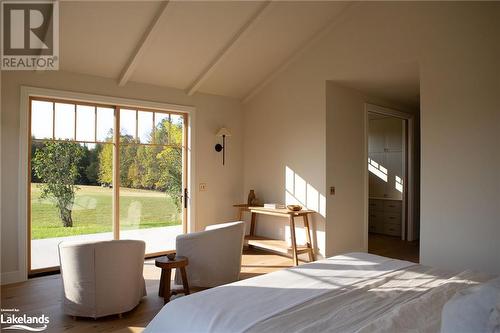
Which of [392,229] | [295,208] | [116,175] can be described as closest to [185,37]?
[116,175]

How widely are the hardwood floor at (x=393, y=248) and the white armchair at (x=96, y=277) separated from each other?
3.85 metres

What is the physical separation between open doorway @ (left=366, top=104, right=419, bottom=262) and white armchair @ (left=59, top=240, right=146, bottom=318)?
14.0 ft

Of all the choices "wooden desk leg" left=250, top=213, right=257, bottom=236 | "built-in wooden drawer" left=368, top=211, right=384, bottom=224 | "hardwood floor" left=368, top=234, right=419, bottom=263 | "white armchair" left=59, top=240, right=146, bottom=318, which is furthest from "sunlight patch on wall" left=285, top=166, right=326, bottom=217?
"white armchair" left=59, top=240, right=146, bottom=318

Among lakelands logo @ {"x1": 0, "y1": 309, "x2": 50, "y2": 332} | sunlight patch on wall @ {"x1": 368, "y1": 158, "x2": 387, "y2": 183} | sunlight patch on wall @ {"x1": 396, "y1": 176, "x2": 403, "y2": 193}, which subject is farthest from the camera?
sunlight patch on wall @ {"x1": 368, "y1": 158, "x2": 387, "y2": 183}

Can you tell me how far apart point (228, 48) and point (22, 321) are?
12.1 feet

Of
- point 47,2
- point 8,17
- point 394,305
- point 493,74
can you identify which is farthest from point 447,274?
point 8,17

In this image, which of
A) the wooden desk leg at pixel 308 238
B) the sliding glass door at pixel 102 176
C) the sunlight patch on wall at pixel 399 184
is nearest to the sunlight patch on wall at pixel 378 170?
the sunlight patch on wall at pixel 399 184

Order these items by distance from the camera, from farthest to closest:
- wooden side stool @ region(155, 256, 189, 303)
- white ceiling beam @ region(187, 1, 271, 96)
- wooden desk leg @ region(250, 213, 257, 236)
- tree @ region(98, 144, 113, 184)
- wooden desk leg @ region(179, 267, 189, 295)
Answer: wooden desk leg @ region(250, 213, 257, 236) < tree @ region(98, 144, 113, 184) < white ceiling beam @ region(187, 1, 271, 96) < wooden desk leg @ region(179, 267, 189, 295) < wooden side stool @ region(155, 256, 189, 303)

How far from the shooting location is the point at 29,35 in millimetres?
3732

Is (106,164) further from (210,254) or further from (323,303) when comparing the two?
(323,303)

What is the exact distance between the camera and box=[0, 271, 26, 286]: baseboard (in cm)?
395

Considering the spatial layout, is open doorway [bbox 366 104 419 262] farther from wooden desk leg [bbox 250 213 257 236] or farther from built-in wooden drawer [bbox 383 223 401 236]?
wooden desk leg [bbox 250 213 257 236]

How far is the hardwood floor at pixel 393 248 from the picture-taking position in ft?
17.5

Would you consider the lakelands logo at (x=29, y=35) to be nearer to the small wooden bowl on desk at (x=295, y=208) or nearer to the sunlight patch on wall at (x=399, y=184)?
the small wooden bowl on desk at (x=295, y=208)
